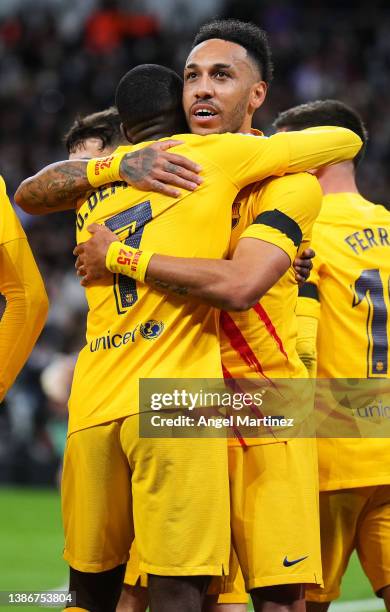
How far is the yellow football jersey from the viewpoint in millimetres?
4770

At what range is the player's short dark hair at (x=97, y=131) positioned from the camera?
5059 mm

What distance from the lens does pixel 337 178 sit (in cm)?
516

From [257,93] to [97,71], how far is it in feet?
44.2

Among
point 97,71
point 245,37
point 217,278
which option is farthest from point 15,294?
point 97,71

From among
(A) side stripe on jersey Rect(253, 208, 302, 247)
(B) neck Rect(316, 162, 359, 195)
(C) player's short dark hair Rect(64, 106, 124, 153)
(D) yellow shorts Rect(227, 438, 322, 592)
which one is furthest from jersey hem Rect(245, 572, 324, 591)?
(C) player's short dark hair Rect(64, 106, 124, 153)

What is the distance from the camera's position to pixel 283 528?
3.75 meters

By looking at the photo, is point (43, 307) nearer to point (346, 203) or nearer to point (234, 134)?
point (234, 134)

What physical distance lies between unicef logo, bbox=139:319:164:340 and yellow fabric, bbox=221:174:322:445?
321 millimetres

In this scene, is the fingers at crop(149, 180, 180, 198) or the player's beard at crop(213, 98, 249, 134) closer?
the fingers at crop(149, 180, 180, 198)

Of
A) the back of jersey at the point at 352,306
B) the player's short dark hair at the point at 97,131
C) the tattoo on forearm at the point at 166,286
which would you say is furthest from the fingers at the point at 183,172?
the player's short dark hair at the point at 97,131

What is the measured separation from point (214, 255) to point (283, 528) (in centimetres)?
98

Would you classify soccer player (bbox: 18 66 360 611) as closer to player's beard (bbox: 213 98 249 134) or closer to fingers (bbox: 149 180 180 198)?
fingers (bbox: 149 180 180 198)

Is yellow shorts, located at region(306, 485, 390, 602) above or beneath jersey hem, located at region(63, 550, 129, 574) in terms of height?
beneath

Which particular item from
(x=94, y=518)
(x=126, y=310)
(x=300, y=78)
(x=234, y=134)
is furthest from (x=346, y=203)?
(x=300, y=78)
